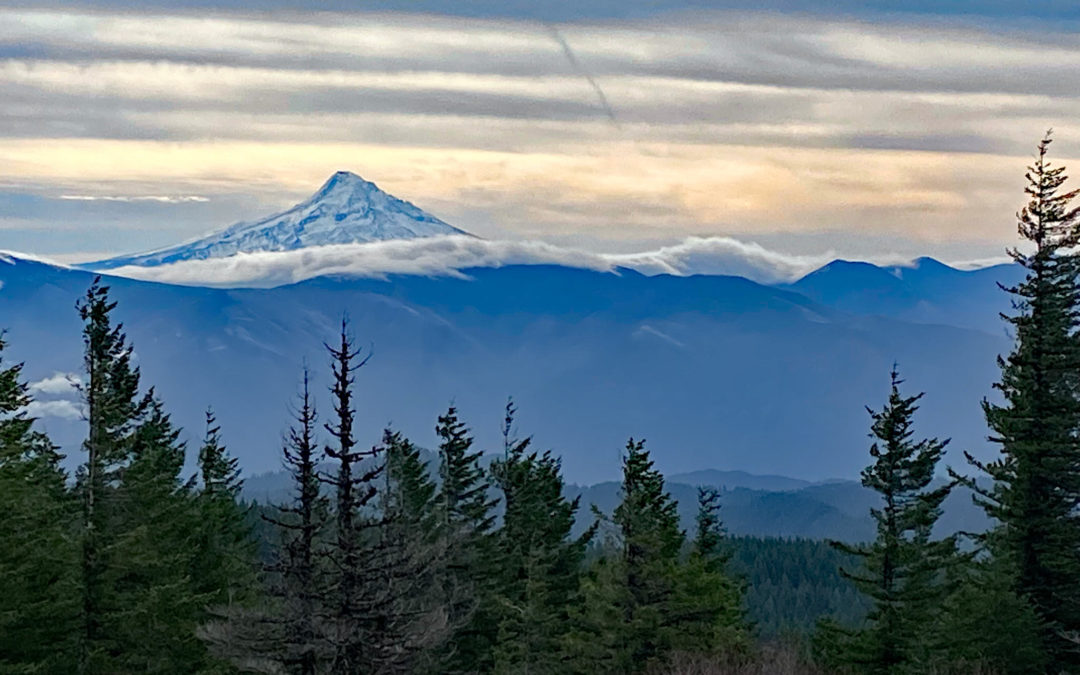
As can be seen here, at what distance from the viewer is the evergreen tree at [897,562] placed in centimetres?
3325

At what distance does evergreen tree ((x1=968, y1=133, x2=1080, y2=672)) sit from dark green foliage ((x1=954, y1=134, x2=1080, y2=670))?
0.03m

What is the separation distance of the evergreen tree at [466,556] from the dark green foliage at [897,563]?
1132cm

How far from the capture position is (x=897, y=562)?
33344mm

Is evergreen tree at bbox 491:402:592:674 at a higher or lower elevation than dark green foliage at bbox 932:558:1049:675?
higher

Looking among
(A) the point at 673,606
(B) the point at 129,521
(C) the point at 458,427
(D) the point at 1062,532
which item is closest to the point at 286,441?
(B) the point at 129,521

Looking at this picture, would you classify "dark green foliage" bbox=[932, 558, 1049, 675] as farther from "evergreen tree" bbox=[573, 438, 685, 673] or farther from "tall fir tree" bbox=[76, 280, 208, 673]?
"tall fir tree" bbox=[76, 280, 208, 673]

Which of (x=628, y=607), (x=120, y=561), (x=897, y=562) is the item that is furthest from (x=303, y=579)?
(x=897, y=562)

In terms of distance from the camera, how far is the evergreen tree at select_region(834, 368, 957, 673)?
109ft

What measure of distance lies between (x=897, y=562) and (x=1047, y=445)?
15.5 feet

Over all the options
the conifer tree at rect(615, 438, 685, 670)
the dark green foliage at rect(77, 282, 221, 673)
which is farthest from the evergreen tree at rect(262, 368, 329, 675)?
the conifer tree at rect(615, 438, 685, 670)

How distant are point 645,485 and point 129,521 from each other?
31.2m

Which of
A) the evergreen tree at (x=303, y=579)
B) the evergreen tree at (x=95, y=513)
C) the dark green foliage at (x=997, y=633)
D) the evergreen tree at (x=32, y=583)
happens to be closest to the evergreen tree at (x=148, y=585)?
the evergreen tree at (x=95, y=513)

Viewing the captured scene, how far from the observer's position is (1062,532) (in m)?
33.3

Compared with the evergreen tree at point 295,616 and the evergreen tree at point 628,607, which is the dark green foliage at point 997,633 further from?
the evergreen tree at point 295,616
